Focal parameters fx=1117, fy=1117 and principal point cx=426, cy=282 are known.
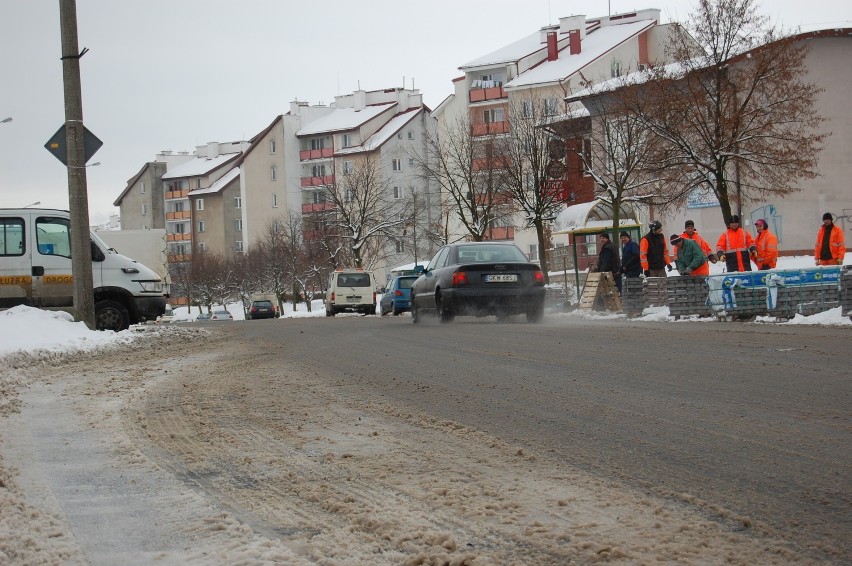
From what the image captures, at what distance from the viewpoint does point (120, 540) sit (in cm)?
441

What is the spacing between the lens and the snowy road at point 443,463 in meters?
4.20

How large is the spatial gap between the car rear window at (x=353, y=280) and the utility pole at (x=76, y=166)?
30.3m

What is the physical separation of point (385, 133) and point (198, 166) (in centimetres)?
4103

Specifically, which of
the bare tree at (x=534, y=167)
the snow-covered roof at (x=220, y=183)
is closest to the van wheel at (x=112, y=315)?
the bare tree at (x=534, y=167)

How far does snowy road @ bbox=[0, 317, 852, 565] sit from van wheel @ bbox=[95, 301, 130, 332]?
29.8 ft

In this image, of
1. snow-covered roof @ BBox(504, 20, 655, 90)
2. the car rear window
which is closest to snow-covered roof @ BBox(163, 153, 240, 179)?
snow-covered roof @ BBox(504, 20, 655, 90)

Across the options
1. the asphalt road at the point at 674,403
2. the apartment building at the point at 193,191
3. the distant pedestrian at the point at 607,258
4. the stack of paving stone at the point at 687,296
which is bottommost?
the asphalt road at the point at 674,403

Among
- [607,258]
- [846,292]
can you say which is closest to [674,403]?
[846,292]

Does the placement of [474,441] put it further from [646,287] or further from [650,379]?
[646,287]

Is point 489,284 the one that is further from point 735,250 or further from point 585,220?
point 585,220

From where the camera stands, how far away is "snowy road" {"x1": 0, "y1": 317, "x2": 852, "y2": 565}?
4.20m

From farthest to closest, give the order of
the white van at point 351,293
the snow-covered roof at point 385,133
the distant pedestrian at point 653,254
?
the snow-covered roof at point 385,133 < the white van at point 351,293 < the distant pedestrian at point 653,254

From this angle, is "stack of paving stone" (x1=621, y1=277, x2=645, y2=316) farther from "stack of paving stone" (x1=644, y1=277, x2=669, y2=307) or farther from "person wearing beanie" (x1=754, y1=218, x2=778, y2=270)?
"person wearing beanie" (x1=754, y1=218, x2=778, y2=270)

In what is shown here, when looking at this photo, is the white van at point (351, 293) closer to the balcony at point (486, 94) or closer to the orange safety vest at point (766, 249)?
the orange safety vest at point (766, 249)
